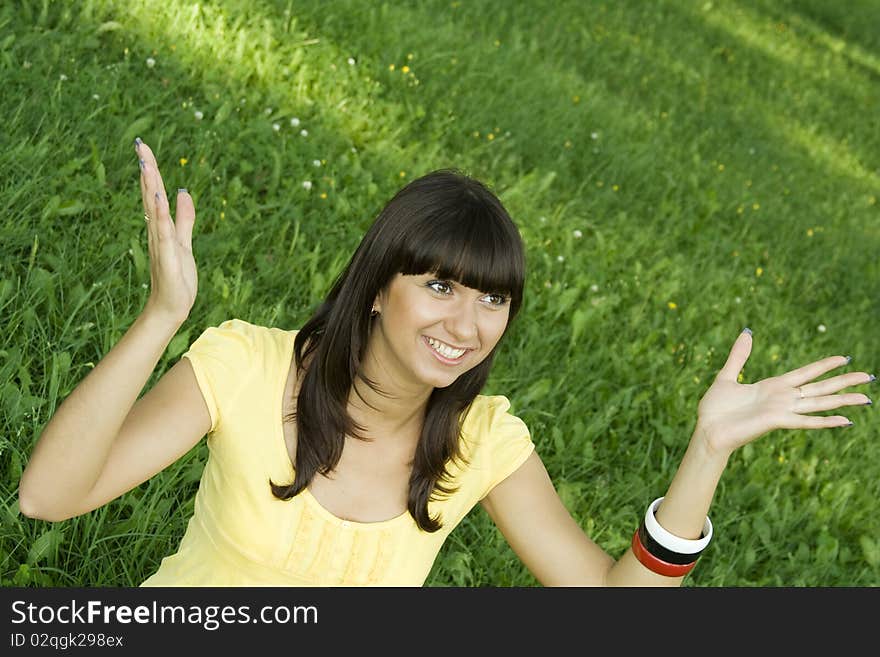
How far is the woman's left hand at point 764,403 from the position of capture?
210 centimetres

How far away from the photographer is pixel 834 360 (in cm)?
219

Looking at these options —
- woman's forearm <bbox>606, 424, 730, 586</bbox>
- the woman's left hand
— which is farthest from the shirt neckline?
the woman's left hand

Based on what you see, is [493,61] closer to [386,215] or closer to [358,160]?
[358,160]

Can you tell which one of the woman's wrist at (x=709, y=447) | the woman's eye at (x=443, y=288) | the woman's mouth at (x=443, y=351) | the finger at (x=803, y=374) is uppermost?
the finger at (x=803, y=374)

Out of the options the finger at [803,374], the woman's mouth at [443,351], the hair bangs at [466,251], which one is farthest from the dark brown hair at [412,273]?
the finger at [803,374]

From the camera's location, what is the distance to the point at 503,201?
5758 mm

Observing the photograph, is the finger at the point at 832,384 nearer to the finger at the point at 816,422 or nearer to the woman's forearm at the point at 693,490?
the finger at the point at 816,422

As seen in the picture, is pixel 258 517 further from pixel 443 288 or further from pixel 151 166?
pixel 151 166

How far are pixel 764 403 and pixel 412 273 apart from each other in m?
0.72

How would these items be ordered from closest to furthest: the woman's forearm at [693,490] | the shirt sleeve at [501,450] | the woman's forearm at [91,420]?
the woman's forearm at [91,420]
the woman's forearm at [693,490]
the shirt sleeve at [501,450]

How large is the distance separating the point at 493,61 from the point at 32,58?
10.9 feet

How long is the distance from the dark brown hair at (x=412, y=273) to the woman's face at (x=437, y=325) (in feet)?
0.10

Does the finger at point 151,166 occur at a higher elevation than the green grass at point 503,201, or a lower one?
higher

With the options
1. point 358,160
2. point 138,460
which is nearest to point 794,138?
point 358,160
